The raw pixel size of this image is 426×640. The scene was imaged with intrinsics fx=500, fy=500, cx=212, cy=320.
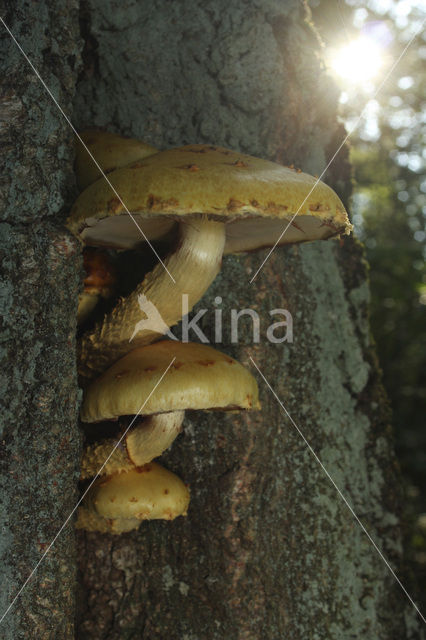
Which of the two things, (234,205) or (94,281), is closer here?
(234,205)

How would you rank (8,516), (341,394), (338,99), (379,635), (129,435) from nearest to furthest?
1. (8,516)
2. (129,435)
3. (379,635)
4. (341,394)
5. (338,99)

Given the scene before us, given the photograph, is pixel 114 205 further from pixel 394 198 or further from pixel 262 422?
pixel 394 198

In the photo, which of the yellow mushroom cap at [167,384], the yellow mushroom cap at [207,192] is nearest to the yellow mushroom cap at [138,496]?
the yellow mushroom cap at [167,384]

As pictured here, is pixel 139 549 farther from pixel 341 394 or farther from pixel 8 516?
pixel 341 394

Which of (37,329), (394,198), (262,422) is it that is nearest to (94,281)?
(37,329)

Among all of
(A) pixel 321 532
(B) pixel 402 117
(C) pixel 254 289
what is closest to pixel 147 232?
(C) pixel 254 289
